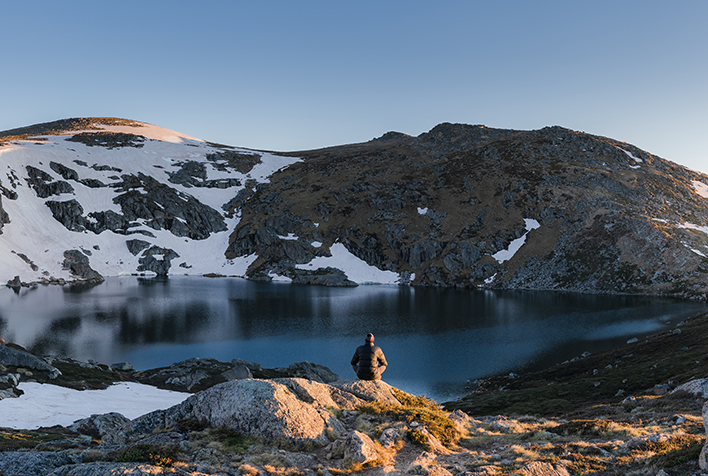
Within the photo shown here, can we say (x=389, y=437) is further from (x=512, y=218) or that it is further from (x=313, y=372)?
(x=512, y=218)

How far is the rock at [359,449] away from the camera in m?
11.1

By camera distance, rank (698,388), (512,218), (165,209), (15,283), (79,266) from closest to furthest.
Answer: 1. (698,388)
2. (15,283)
3. (79,266)
4. (512,218)
5. (165,209)

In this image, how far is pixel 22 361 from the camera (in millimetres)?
35625

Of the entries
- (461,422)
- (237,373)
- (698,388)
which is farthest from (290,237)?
(461,422)

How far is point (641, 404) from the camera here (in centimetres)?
2286

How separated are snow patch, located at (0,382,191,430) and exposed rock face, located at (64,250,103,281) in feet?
370

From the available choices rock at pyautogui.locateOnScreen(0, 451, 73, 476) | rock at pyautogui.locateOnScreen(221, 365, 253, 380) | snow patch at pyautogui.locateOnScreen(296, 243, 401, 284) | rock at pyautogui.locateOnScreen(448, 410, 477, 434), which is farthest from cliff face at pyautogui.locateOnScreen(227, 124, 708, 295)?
rock at pyautogui.locateOnScreen(0, 451, 73, 476)

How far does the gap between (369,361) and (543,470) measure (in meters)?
8.40

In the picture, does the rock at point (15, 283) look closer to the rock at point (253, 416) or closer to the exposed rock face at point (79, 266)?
the exposed rock face at point (79, 266)

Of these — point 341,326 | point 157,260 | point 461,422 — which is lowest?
point 341,326

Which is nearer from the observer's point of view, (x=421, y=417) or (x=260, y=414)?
(x=260, y=414)

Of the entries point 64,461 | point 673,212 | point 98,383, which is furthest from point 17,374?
point 673,212

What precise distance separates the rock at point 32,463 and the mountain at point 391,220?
123 meters

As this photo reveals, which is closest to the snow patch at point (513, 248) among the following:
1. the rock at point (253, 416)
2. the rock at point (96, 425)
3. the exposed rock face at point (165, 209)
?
the exposed rock face at point (165, 209)
